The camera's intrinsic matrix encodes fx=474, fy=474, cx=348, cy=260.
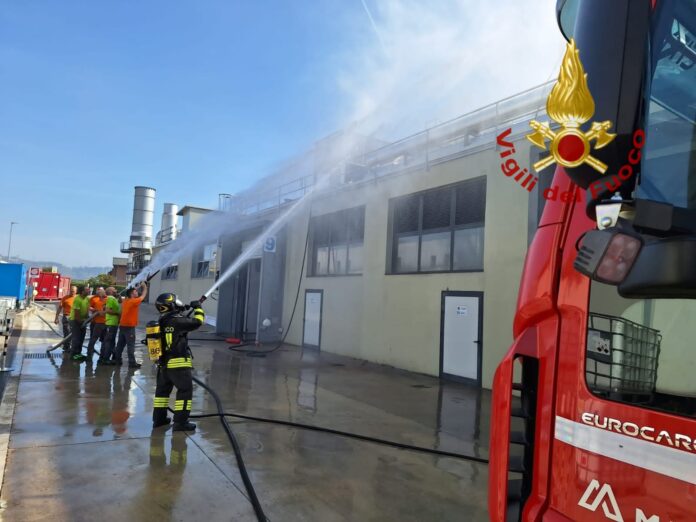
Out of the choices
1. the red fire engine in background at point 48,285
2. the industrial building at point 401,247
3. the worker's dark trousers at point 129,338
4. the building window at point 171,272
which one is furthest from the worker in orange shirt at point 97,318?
the red fire engine in background at point 48,285

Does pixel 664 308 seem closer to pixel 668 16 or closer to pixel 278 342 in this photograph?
pixel 668 16

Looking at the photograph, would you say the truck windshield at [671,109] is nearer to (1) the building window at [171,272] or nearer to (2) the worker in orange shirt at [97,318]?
(2) the worker in orange shirt at [97,318]

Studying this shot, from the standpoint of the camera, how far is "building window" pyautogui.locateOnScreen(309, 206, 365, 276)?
1280 centimetres

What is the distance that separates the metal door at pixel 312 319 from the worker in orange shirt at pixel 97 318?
5.60m

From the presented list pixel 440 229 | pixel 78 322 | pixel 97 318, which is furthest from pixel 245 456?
pixel 78 322

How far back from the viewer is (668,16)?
1.58 meters

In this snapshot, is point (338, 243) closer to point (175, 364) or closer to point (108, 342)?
point (108, 342)

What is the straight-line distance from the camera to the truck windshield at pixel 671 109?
147 cm

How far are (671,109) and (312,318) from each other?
12.9 metres

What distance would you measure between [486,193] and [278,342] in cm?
867

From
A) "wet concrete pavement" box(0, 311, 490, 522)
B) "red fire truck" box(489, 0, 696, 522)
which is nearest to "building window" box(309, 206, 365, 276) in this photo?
"wet concrete pavement" box(0, 311, 490, 522)

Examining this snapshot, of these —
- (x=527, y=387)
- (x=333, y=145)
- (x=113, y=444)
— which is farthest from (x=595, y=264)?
(x=333, y=145)

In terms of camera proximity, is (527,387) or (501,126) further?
(501,126)

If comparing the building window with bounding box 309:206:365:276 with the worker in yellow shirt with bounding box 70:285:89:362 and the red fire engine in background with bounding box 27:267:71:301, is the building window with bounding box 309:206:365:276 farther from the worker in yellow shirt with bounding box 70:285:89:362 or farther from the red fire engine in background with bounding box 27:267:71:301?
the red fire engine in background with bounding box 27:267:71:301
